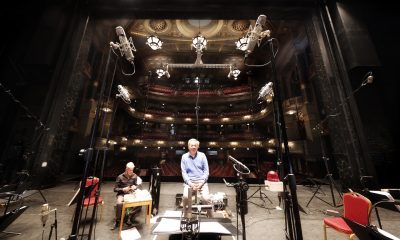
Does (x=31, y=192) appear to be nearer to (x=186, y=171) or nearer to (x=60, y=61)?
(x=60, y=61)

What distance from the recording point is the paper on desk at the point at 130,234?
8.84ft

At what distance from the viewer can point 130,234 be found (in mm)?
2805

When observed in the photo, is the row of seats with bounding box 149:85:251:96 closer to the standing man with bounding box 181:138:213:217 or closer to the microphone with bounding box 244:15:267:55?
the microphone with bounding box 244:15:267:55

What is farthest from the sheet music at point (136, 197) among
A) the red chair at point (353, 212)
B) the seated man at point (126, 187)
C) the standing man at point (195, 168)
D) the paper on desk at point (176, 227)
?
the red chair at point (353, 212)

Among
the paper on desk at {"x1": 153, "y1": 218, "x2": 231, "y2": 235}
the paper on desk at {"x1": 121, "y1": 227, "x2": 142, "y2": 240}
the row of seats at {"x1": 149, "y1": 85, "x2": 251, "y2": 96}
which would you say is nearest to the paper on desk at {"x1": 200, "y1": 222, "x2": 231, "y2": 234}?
the paper on desk at {"x1": 153, "y1": 218, "x2": 231, "y2": 235}

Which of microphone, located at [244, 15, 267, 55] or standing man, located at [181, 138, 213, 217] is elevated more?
microphone, located at [244, 15, 267, 55]

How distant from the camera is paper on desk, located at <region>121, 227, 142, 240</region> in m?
2.70

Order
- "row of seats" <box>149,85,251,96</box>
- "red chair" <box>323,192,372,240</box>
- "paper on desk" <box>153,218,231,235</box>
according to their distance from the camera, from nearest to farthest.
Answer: "paper on desk" <box>153,218,231,235</box>
"red chair" <box>323,192,372,240</box>
"row of seats" <box>149,85,251,96</box>

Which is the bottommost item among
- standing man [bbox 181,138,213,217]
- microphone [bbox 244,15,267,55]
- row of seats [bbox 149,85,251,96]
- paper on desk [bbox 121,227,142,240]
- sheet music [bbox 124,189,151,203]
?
paper on desk [bbox 121,227,142,240]

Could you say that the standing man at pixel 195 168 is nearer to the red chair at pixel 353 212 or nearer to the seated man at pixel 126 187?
the seated man at pixel 126 187

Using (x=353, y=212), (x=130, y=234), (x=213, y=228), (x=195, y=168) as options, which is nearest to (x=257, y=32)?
(x=195, y=168)

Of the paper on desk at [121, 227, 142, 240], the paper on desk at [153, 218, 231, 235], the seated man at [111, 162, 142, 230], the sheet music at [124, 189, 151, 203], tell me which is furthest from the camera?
the seated man at [111, 162, 142, 230]

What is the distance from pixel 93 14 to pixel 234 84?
15.6m

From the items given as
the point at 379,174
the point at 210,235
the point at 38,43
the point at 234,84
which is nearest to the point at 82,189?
the point at 210,235
